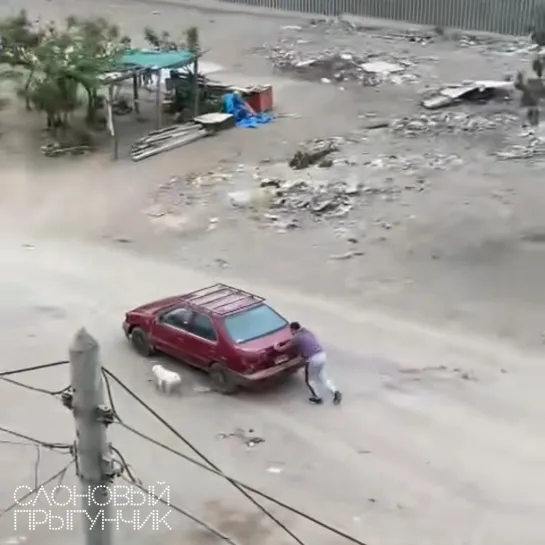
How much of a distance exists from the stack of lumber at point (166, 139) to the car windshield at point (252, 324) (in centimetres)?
1141

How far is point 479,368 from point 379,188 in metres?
7.81

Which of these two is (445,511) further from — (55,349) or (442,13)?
(442,13)

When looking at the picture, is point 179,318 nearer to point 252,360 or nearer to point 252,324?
point 252,324

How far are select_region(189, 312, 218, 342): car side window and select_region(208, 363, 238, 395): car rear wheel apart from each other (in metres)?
0.40

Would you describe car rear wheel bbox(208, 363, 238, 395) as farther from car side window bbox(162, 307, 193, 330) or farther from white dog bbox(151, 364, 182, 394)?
car side window bbox(162, 307, 193, 330)

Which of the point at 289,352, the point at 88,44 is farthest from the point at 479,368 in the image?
the point at 88,44

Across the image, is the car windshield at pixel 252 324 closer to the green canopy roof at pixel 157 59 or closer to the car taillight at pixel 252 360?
the car taillight at pixel 252 360

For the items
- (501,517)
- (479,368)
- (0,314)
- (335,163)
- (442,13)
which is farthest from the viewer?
(442,13)

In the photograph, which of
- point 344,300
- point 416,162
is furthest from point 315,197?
point 344,300

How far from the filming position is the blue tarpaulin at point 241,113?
2781cm

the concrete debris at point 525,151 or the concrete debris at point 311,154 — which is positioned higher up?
the concrete debris at point 525,151

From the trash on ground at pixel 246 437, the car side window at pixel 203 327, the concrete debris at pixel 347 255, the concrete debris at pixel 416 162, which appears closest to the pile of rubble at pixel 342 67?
the concrete debris at pixel 416 162

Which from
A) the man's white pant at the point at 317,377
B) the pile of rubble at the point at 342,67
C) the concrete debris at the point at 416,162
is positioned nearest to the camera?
the man's white pant at the point at 317,377

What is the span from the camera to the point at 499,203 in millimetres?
21328
